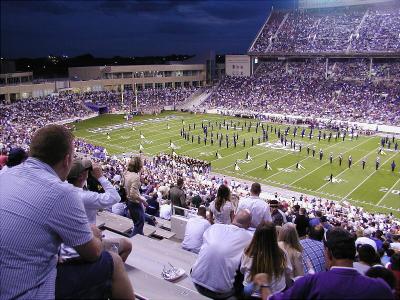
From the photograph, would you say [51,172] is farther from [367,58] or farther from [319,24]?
[319,24]

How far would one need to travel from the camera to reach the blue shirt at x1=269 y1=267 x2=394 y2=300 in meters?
2.26

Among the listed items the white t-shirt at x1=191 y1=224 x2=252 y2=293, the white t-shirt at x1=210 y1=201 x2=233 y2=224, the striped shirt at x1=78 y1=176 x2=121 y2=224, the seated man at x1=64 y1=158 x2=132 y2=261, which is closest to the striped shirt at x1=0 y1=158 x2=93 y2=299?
the seated man at x1=64 y1=158 x2=132 y2=261

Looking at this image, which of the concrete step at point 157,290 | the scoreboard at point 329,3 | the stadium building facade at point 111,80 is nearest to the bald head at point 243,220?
the concrete step at point 157,290

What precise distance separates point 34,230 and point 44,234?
57 mm

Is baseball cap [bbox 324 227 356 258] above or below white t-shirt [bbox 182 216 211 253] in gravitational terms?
above

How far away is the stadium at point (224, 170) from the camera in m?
2.37

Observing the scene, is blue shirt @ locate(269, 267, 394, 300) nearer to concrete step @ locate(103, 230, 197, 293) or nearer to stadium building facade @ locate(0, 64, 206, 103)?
concrete step @ locate(103, 230, 197, 293)

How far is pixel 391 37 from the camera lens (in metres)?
54.3

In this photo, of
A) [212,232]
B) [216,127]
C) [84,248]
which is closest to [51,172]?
[84,248]

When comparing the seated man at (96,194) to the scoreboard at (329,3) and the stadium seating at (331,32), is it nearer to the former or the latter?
the stadium seating at (331,32)

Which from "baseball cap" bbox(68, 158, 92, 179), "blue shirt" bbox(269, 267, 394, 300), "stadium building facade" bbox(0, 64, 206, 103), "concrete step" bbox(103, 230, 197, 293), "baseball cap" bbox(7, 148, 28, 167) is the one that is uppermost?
"stadium building facade" bbox(0, 64, 206, 103)

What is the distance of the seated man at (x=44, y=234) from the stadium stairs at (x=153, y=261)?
1.19m

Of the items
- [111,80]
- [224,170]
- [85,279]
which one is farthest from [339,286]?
[111,80]

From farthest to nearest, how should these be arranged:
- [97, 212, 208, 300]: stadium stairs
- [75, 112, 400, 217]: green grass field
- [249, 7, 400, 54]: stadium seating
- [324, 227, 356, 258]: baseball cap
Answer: [249, 7, 400, 54]: stadium seating
[75, 112, 400, 217]: green grass field
[97, 212, 208, 300]: stadium stairs
[324, 227, 356, 258]: baseball cap
